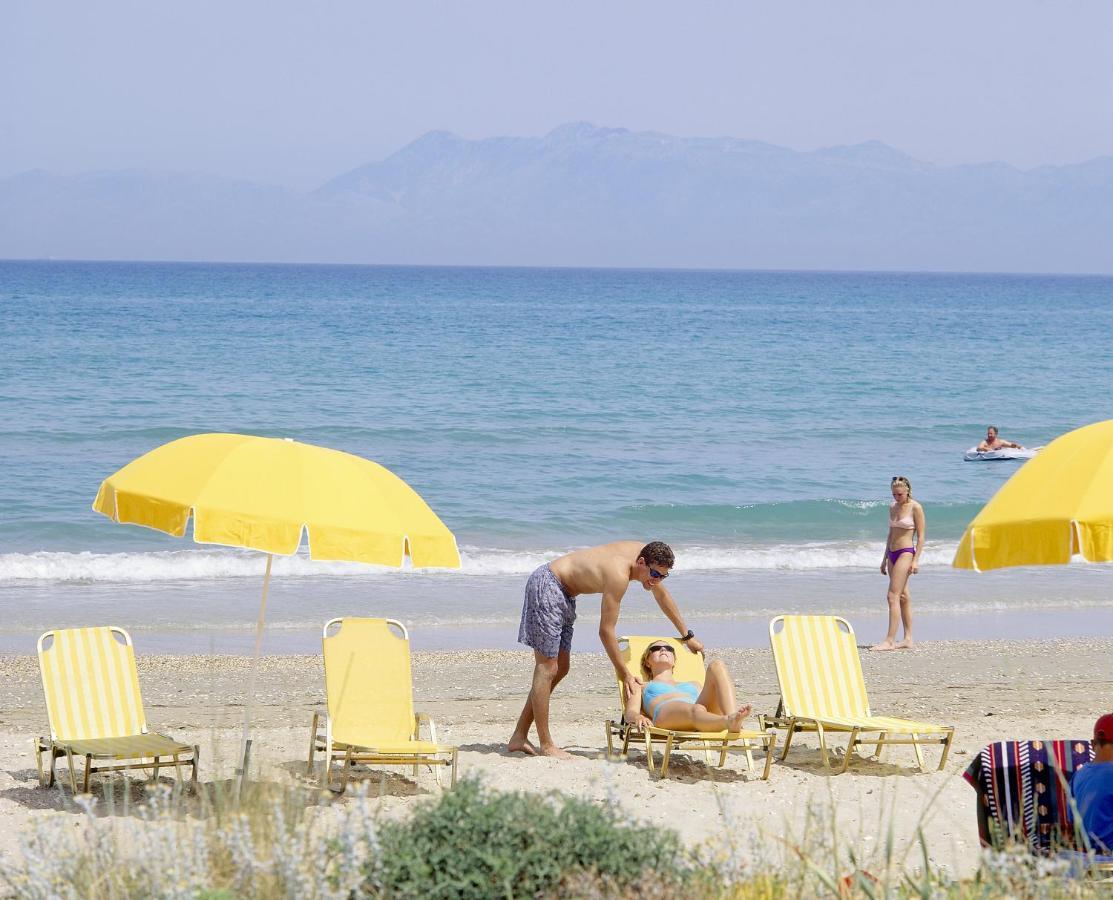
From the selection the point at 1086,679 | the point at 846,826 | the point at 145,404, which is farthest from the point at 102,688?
the point at 145,404

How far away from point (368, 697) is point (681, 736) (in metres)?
1.69

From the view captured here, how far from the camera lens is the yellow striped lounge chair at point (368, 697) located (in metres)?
7.24

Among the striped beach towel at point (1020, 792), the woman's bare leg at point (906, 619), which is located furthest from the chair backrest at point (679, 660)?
the woman's bare leg at point (906, 619)

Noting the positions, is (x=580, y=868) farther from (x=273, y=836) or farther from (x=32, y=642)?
(x=32, y=642)

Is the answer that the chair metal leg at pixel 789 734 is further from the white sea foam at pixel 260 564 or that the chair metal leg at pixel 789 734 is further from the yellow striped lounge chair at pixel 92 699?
the white sea foam at pixel 260 564

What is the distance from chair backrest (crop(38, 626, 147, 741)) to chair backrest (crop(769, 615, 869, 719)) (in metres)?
3.59

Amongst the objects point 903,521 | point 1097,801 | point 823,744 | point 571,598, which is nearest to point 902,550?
point 903,521

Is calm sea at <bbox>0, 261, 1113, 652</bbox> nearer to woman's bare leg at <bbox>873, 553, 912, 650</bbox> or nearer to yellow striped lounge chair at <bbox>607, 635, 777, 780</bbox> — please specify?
woman's bare leg at <bbox>873, 553, 912, 650</bbox>

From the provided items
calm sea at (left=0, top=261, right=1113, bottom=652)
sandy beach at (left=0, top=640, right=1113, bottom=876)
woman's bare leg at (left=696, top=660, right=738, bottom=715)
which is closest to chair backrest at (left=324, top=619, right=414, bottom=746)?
sandy beach at (left=0, top=640, right=1113, bottom=876)

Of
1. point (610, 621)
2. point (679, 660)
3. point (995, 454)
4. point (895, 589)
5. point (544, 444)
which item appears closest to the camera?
point (610, 621)

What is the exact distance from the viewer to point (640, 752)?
328 inches

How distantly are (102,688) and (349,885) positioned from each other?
159 inches

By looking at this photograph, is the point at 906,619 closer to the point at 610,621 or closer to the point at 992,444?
the point at 610,621

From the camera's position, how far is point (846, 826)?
6254 mm
